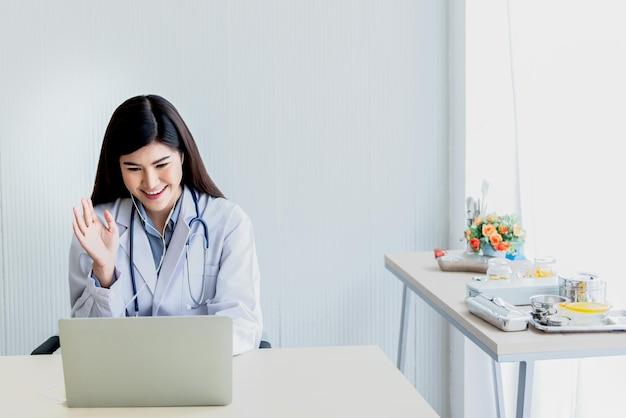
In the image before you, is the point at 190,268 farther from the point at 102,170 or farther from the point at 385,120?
the point at 385,120

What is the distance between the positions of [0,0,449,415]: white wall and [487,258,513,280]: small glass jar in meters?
1.03

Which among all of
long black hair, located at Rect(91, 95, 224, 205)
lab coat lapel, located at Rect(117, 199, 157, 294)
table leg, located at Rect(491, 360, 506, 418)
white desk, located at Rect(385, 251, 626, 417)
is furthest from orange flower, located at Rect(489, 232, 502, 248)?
lab coat lapel, located at Rect(117, 199, 157, 294)

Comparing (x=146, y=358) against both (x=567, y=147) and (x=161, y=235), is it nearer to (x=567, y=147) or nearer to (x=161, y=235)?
(x=161, y=235)

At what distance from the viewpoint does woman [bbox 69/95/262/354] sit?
6.44ft

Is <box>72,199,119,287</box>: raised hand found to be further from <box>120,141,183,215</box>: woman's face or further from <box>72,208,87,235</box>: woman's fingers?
<box>120,141,183,215</box>: woman's face

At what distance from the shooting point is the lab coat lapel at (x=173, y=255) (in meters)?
2.05

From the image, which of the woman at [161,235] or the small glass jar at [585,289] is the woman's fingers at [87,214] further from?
the small glass jar at [585,289]

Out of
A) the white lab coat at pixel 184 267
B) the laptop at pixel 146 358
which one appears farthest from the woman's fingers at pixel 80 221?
the laptop at pixel 146 358

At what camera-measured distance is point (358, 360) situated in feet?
5.20

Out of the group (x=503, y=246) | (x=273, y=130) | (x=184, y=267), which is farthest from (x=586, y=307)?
(x=273, y=130)

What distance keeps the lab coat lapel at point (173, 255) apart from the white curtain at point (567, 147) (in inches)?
39.9

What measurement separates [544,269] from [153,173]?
1.03 metres

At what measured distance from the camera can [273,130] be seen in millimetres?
2896

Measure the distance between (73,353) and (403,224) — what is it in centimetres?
186
